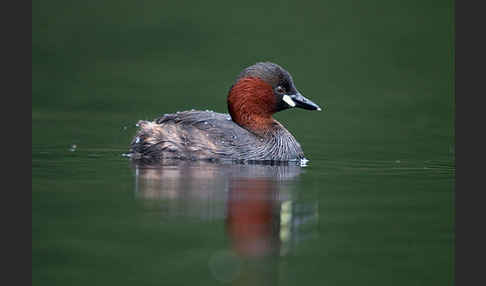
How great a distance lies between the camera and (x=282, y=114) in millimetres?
17531

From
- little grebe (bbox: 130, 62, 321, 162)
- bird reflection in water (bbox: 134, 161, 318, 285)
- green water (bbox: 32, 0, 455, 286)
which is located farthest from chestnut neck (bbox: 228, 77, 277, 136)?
green water (bbox: 32, 0, 455, 286)

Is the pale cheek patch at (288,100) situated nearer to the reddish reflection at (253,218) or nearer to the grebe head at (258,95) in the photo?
the grebe head at (258,95)

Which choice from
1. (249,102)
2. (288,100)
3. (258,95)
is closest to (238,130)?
(249,102)

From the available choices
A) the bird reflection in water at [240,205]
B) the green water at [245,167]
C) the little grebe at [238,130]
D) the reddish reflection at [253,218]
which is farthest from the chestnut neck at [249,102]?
the reddish reflection at [253,218]

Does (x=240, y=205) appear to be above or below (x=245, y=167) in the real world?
below

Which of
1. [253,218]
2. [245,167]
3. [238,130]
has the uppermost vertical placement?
[238,130]

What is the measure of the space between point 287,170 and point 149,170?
5.53ft

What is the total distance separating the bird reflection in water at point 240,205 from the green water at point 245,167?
2 cm

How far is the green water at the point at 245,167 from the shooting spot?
294 inches

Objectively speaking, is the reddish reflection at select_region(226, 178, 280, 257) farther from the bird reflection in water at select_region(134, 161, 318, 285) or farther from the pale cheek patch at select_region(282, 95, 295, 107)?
the pale cheek patch at select_region(282, 95, 295, 107)

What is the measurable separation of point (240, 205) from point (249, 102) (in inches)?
151

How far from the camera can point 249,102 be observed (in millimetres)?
12836

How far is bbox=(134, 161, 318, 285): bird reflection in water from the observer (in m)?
7.42

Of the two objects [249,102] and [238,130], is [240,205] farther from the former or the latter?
[249,102]
